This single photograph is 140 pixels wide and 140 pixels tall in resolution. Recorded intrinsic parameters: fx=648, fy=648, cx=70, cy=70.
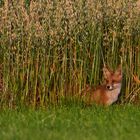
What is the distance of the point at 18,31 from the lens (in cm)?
1073

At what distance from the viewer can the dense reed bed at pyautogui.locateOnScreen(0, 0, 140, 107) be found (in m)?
10.6

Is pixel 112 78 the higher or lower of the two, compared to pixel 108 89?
higher

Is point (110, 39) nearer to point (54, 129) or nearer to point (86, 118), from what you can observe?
point (86, 118)

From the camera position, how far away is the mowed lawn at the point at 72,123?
7.17m

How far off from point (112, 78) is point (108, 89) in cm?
20

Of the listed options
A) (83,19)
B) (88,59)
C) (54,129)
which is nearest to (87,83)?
(88,59)

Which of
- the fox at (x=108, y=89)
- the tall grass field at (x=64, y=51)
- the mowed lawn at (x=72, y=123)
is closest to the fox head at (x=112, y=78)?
the fox at (x=108, y=89)

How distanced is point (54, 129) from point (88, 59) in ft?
11.4

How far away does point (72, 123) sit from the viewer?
833cm

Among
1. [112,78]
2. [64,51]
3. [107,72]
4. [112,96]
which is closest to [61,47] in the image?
[64,51]

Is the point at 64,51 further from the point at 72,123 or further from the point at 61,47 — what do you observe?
the point at 72,123

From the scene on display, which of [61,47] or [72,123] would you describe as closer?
[72,123]

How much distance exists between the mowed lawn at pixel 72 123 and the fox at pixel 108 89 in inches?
24.9

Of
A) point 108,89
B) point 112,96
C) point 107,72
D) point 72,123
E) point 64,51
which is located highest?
point 64,51
